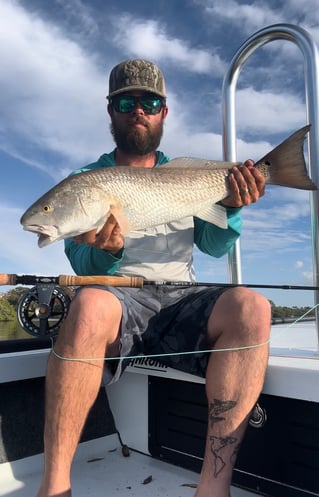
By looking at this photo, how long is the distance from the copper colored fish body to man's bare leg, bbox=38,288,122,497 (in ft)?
1.77

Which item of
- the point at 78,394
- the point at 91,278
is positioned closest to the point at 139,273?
the point at 91,278

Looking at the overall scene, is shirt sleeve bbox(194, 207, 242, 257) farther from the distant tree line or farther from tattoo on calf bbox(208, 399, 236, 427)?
tattoo on calf bbox(208, 399, 236, 427)

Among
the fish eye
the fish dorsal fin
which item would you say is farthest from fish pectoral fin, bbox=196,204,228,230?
the fish eye

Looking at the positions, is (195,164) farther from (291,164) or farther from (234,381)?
(234,381)

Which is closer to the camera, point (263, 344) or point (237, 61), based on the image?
point (263, 344)

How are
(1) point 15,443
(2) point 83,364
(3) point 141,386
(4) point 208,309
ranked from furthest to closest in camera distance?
(3) point 141,386
(1) point 15,443
(4) point 208,309
(2) point 83,364

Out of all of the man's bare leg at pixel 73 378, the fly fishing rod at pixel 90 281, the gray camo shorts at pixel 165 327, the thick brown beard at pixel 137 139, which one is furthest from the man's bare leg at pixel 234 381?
the thick brown beard at pixel 137 139

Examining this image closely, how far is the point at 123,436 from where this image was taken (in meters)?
2.84

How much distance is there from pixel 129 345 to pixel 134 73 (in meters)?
1.88

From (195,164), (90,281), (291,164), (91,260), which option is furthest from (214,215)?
(90,281)

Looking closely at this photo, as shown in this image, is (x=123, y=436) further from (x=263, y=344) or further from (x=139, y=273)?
(x=263, y=344)

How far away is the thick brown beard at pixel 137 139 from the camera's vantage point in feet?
10.4

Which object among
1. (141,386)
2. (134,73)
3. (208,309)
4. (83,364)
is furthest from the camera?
(134,73)

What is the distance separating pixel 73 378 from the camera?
194 centimetres
